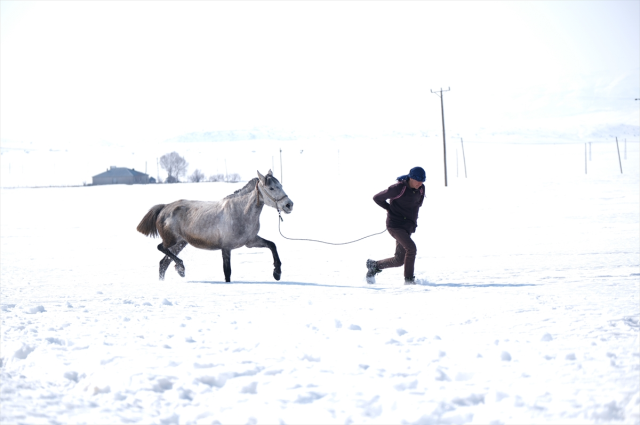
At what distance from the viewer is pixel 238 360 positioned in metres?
4.60

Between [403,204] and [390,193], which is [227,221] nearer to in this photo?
[390,193]

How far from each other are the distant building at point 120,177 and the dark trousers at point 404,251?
83.9 m

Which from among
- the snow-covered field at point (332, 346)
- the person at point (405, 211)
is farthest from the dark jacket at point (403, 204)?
the snow-covered field at point (332, 346)

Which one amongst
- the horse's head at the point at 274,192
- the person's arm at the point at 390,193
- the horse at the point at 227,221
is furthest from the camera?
the horse at the point at 227,221

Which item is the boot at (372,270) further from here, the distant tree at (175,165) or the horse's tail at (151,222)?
the distant tree at (175,165)

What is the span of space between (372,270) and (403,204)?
116 centimetres

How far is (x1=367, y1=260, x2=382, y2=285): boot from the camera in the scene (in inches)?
384

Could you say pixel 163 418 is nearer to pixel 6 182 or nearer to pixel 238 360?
pixel 238 360

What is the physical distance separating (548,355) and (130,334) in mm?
3155

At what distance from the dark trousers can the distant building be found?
275ft

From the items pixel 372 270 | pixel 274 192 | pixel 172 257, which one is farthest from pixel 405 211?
pixel 172 257

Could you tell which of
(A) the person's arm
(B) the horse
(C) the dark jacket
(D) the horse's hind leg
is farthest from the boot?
(D) the horse's hind leg

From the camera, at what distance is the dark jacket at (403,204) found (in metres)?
9.18

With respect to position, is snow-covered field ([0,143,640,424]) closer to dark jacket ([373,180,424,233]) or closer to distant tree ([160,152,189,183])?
dark jacket ([373,180,424,233])
